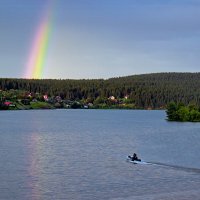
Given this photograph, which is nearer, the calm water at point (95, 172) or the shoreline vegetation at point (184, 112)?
the calm water at point (95, 172)

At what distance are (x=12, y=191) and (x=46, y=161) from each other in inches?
856

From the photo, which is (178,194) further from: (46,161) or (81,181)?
(46,161)

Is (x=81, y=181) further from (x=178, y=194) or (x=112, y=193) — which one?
(x=178, y=194)

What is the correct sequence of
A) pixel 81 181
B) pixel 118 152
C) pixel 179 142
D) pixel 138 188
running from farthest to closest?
pixel 179 142
pixel 118 152
pixel 81 181
pixel 138 188

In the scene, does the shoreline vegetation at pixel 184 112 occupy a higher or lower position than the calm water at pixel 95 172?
higher

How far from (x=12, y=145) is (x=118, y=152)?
21.3 meters

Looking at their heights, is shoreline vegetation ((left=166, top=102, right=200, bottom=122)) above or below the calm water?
above

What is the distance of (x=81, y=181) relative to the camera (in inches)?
2157

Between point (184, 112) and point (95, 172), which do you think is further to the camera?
point (184, 112)

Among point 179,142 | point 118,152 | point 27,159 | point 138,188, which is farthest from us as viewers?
point 179,142

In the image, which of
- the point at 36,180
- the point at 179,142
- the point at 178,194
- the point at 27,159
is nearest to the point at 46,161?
the point at 27,159

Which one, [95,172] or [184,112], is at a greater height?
[184,112]

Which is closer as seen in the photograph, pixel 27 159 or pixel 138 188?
pixel 138 188

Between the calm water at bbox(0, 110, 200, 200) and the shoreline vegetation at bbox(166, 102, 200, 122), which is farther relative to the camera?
the shoreline vegetation at bbox(166, 102, 200, 122)
